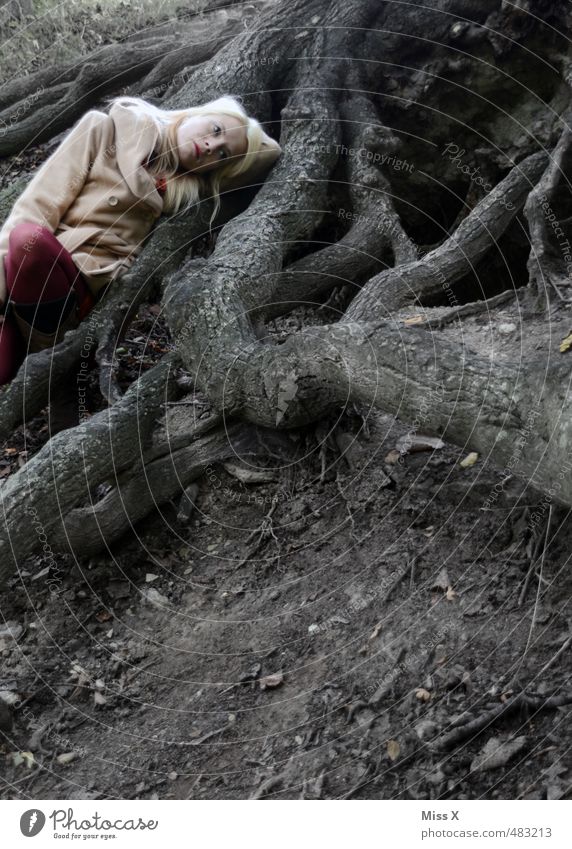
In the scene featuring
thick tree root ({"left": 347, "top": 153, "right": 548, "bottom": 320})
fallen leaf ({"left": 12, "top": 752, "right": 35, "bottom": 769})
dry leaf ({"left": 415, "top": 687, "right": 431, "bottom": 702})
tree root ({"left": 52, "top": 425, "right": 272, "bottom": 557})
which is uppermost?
thick tree root ({"left": 347, "top": 153, "right": 548, "bottom": 320})

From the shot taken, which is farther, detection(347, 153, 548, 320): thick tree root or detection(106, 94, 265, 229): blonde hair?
detection(347, 153, 548, 320): thick tree root

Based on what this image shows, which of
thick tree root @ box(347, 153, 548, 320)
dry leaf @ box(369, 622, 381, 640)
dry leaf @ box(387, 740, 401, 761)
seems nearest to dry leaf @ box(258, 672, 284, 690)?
dry leaf @ box(369, 622, 381, 640)

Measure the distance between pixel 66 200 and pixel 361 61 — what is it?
7.31ft

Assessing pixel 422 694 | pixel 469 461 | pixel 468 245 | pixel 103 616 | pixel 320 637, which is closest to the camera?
pixel 422 694

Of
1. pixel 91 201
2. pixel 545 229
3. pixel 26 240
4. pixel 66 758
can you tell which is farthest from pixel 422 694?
pixel 91 201

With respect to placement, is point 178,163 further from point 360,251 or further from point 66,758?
point 66,758

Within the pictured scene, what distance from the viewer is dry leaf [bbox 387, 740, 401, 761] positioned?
240 cm

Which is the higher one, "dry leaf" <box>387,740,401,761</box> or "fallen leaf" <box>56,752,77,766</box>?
"fallen leaf" <box>56,752,77,766</box>

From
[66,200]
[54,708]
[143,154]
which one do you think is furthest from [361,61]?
[54,708]

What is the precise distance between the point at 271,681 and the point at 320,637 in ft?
0.85

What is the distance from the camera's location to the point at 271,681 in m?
2.87

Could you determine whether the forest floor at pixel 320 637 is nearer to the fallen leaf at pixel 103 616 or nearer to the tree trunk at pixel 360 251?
the fallen leaf at pixel 103 616

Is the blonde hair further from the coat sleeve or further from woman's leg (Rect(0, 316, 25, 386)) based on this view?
woman's leg (Rect(0, 316, 25, 386))

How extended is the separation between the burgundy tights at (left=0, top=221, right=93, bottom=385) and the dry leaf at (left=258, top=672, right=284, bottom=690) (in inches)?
83.2
